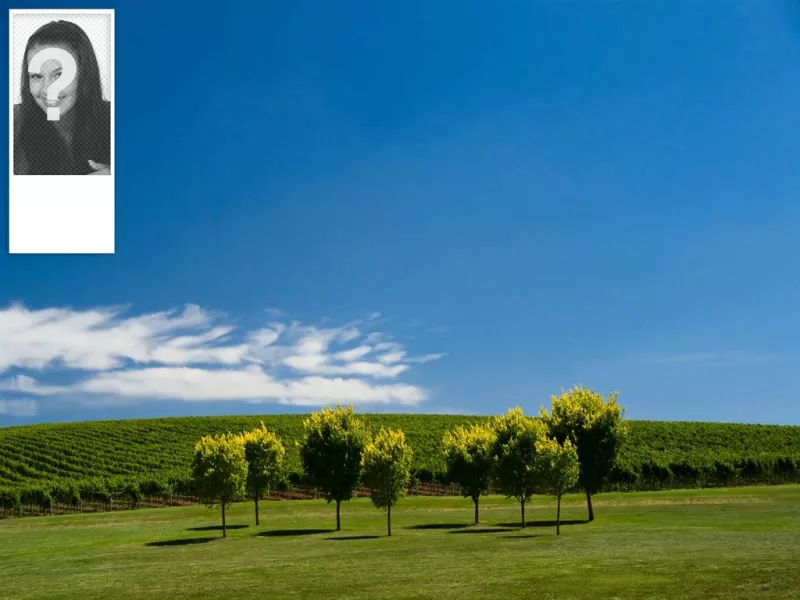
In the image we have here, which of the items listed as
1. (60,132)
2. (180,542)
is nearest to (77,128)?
(60,132)

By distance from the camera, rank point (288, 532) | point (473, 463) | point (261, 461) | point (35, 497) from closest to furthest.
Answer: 1. point (288, 532)
2. point (473, 463)
3. point (261, 461)
4. point (35, 497)

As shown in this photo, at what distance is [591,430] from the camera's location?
57.9 meters

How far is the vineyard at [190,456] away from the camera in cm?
9212

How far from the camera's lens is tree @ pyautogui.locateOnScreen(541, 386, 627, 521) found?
5766 centimetres

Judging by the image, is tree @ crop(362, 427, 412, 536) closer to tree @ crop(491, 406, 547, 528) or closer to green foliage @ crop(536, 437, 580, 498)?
tree @ crop(491, 406, 547, 528)

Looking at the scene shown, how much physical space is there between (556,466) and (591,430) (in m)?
11.8

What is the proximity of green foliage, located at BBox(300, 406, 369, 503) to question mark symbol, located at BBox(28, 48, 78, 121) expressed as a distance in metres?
26.5

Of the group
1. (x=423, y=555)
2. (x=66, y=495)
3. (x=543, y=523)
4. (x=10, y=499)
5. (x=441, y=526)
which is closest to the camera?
(x=423, y=555)

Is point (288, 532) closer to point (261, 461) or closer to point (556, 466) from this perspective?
point (261, 461)

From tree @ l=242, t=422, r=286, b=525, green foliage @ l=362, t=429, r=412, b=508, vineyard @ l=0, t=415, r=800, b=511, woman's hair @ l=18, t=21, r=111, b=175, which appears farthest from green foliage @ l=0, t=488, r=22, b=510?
woman's hair @ l=18, t=21, r=111, b=175

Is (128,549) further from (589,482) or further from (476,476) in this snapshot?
(589,482)

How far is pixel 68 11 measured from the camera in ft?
139

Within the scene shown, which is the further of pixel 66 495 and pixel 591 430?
pixel 66 495

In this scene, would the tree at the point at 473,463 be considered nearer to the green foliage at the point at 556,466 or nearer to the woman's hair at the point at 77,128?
the green foliage at the point at 556,466
